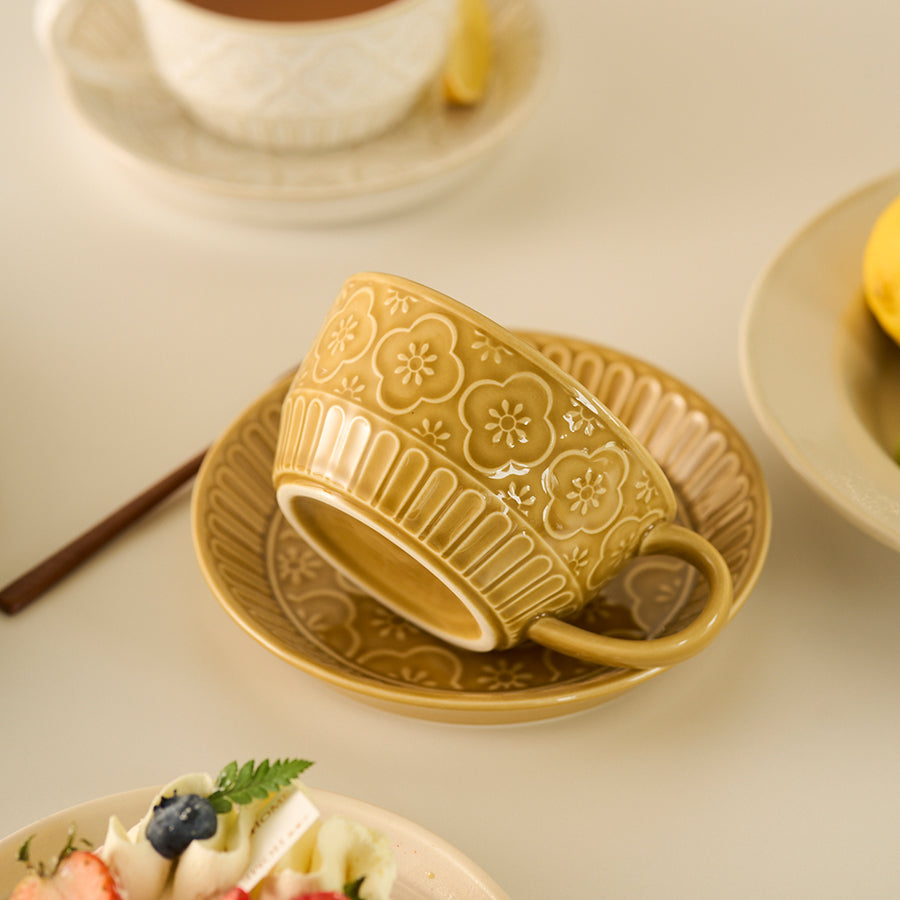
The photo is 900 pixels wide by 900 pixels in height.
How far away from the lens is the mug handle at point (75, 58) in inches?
30.4

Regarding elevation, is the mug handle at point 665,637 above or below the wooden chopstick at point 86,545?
above

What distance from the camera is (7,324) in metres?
0.72

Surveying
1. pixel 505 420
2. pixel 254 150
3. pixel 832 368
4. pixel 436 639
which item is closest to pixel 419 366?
pixel 505 420

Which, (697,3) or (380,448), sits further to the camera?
(697,3)

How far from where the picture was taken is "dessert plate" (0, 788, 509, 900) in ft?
1.29

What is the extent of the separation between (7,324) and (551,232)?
0.39 meters

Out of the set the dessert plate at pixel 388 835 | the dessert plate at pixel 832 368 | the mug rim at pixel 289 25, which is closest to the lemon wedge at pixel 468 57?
the mug rim at pixel 289 25

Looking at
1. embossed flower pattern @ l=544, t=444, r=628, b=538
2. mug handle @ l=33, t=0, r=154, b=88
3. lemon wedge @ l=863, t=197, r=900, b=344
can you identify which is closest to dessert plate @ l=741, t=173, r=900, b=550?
lemon wedge @ l=863, t=197, r=900, b=344

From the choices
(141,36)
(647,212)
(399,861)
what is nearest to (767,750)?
(399,861)

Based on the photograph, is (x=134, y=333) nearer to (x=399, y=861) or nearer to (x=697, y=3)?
(x=399, y=861)

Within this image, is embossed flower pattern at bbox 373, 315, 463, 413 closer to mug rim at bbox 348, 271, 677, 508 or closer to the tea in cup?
mug rim at bbox 348, 271, 677, 508

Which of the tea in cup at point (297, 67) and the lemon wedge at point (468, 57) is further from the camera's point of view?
the lemon wedge at point (468, 57)

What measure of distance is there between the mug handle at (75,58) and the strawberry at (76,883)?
1.99 feet

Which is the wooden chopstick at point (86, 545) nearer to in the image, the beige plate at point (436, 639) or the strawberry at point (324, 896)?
the beige plate at point (436, 639)
